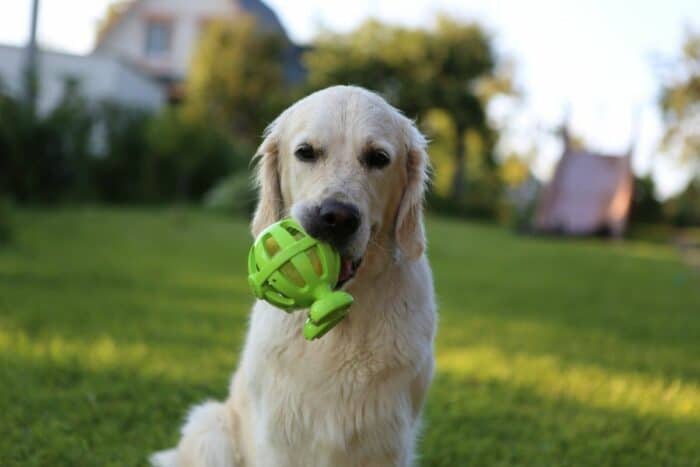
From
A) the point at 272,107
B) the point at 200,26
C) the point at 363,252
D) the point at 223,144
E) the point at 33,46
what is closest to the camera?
the point at 363,252

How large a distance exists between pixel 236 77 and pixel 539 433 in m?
20.5

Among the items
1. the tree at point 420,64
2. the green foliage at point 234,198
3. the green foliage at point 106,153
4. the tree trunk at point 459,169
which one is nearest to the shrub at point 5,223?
the green foliage at point 106,153

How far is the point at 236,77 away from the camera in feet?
74.3

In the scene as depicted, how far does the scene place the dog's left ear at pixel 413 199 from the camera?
8.45 ft

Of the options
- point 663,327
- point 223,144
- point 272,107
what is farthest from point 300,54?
point 663,327

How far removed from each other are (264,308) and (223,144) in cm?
1669

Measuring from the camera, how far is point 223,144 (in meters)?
18.8

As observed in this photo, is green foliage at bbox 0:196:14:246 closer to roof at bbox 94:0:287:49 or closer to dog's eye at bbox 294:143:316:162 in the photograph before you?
dog's eye at bbox 294:143:316:162

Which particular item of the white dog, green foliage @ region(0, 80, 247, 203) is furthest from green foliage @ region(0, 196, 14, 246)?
the white dog

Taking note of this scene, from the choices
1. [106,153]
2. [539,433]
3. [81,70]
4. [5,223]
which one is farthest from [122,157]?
[539,433]

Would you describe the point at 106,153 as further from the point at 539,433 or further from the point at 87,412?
the point at 539,433

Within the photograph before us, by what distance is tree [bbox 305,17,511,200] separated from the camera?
1016 inches

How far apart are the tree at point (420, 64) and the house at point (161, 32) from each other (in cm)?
399

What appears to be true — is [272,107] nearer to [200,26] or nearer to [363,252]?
[200,26]
